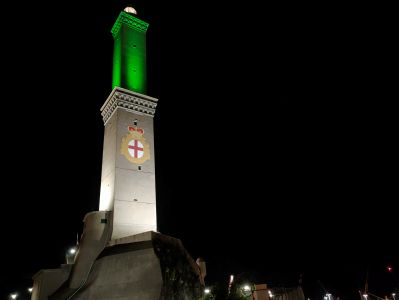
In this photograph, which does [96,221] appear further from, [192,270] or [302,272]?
[302,272]

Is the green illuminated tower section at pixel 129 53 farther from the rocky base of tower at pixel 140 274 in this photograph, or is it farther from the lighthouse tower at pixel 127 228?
the rocky base of tower at pixel 140 274

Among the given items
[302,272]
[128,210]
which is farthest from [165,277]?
[302,272]

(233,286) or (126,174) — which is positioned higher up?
(126,174)

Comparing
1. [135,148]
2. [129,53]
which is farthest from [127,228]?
[129,53]

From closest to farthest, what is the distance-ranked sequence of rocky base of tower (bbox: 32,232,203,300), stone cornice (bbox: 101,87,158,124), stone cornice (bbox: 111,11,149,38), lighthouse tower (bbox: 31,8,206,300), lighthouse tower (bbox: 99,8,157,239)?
rocky base of tower (bbox: 32,232,203,300) → lighthouse tower (bbox: 31,8,206,300) → lighthouse tower (bbox: 99,8,157,239) → stone cornice (bbox: 101,87,158,124) → stone cornice (bbox: 111,11,149,38)

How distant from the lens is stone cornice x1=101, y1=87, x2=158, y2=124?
32688 mm

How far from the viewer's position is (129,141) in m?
31.8

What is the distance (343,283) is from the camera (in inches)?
1895

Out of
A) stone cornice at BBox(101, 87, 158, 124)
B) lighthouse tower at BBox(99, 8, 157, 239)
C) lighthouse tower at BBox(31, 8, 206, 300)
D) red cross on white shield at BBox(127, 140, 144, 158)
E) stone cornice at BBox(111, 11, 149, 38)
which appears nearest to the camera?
lighthouse tower at BBox(31, 8, 206, 300)

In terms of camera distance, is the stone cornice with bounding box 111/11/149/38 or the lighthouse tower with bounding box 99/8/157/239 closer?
the lighthouse tower with bounding box 99/8/157/239

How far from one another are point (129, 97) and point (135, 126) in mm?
2774

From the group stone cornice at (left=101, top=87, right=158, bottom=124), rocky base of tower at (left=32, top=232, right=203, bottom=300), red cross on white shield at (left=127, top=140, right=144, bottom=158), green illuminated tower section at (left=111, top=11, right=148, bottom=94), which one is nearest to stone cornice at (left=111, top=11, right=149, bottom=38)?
green illuminated tower section at (left=111, top=11, right=148, bottom=94)

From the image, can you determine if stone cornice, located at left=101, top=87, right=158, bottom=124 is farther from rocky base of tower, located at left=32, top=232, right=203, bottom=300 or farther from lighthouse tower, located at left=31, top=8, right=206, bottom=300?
rocky base of tower, located at left=32, top=232, right=203, bottom=300

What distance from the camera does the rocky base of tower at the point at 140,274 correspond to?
2166cm
